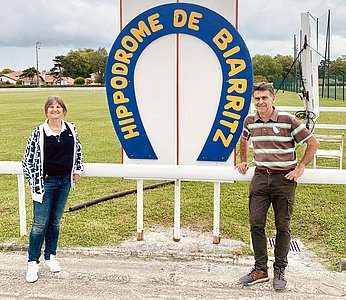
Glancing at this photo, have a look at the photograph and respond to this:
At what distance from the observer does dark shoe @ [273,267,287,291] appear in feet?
10.7

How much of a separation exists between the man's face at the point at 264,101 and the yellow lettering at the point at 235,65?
2.78ft

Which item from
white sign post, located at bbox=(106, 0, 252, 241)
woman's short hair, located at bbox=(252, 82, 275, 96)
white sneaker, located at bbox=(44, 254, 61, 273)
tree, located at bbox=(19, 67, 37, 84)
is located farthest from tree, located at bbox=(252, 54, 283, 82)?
white sneaker, located at bbox=(44, 254, 61, 273)

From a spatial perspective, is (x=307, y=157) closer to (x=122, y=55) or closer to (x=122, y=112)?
(x=122, y=112)

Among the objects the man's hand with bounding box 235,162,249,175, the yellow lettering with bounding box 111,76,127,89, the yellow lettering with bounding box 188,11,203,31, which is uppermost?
the yellow lettering with bounding box 188,11,203,31

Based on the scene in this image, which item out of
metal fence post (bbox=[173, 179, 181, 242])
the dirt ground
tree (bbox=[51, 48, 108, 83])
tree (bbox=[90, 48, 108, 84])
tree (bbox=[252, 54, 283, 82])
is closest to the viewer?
the dirt ground

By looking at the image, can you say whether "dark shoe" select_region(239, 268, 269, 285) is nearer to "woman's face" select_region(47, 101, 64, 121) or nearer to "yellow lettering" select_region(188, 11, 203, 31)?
"woman's face" select_region(47, 101, 64, 121)

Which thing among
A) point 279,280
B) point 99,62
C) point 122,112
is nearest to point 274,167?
point 279,280

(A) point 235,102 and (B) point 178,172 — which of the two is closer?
(B) point 178,172

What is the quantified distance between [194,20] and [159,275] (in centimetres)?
207

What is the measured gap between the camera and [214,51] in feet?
13.1

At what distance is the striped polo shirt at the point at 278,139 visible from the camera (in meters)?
3.11

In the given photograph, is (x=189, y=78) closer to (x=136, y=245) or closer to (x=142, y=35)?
(x=142, y=35)

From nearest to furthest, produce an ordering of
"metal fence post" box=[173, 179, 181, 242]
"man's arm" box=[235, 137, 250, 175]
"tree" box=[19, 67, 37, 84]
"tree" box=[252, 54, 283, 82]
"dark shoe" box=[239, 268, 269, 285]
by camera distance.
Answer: "dark shoe" box=[239, 268, 269, 285]
"man's arm" box=[235, 137, 250, 175]
"metal fence post" box=[173, 179, 181, 242]
"tree" box=[252, 54, 283, 82]
"tree" box=[19, 67, 37, 84]

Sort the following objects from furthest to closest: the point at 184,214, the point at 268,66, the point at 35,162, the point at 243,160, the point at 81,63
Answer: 1. the point at 81,63
2. the point at 268,66
3. the point at 184,214
4. the point at 243,160
5. the point at 35,162
